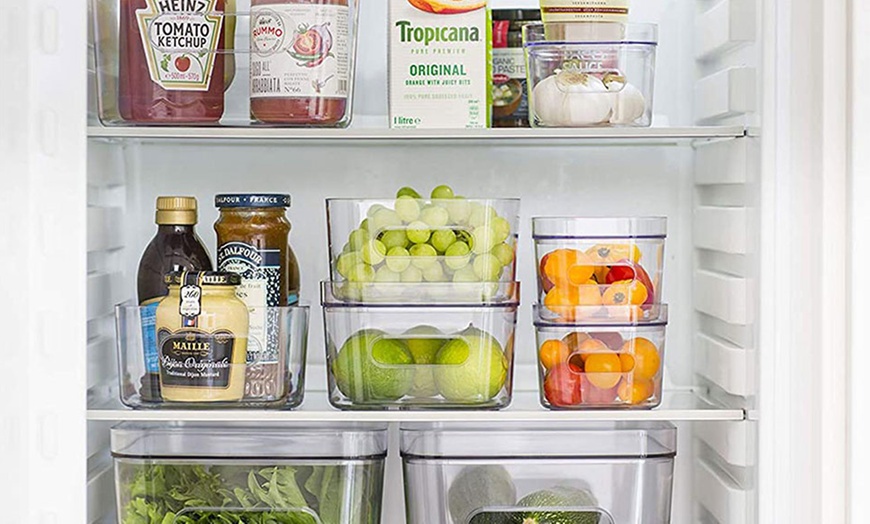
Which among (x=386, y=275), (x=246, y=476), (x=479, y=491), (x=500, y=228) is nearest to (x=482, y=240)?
(x=500, y=228)

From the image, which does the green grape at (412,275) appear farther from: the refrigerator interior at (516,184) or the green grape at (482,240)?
the refrigerator interior at (516,184)

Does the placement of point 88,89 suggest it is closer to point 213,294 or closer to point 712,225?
point 213,294

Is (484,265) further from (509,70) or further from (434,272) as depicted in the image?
(509,70)

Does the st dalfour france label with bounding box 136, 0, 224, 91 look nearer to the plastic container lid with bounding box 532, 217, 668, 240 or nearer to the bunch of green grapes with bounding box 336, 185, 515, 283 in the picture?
the bunch of green grapes with bounding box 336, 185, 515, 283

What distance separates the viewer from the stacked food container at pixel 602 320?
4.86ft

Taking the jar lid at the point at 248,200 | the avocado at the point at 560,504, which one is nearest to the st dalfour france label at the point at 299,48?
the jar lid at the point at 248,200

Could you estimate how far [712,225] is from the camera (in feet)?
5.42

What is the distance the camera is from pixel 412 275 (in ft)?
4.88

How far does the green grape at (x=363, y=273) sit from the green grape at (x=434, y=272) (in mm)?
69

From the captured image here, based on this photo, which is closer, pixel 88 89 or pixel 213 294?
pixel 213 294
